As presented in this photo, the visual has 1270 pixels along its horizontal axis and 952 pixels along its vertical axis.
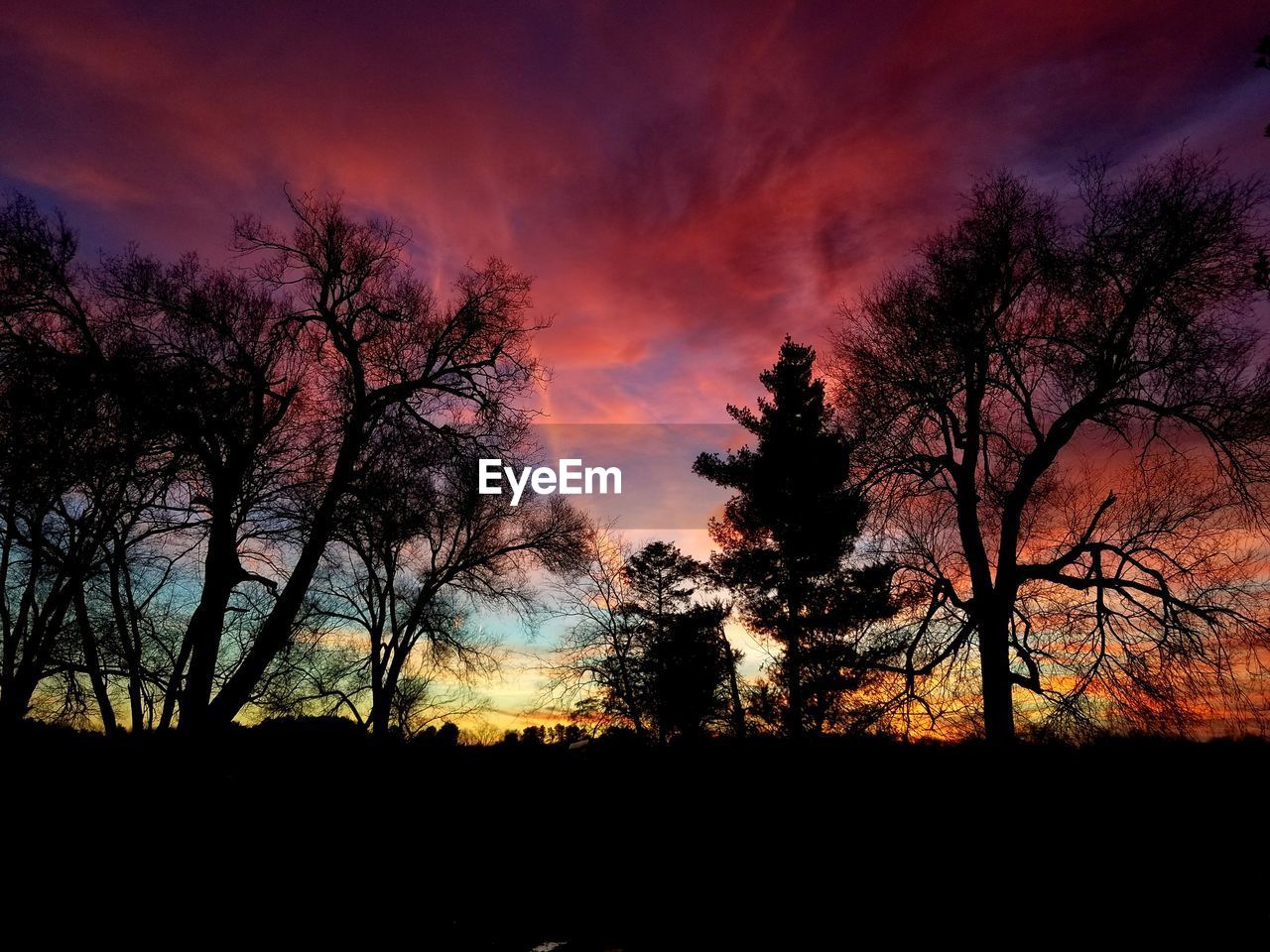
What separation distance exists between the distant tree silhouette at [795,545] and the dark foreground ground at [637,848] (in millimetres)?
11437

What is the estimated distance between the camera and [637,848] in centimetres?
506

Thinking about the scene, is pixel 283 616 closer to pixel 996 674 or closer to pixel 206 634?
pixel 206 634

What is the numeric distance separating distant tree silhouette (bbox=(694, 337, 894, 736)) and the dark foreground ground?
1144cm

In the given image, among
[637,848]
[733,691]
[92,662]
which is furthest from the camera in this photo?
[733,691]

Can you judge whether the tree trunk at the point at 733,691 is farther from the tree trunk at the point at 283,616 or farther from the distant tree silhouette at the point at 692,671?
the tree trunk at the point at 283,616

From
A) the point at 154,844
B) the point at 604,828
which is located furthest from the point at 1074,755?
the point at 154,844

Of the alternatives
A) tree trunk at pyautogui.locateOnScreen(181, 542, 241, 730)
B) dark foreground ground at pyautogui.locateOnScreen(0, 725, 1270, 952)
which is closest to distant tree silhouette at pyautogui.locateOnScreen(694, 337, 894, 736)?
dark foreground ground at pyautogui.locateOnScreen(0, 725, 1270, 952)

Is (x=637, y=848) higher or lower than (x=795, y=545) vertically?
lower

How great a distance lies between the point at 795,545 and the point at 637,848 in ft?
52.2

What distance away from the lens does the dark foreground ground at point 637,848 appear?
3750 mm

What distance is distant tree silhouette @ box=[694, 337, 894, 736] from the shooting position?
747 inches

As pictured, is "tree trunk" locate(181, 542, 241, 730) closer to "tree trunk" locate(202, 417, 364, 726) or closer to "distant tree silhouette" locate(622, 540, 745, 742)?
"tree trunk" locate(202, 417, 364, 726)

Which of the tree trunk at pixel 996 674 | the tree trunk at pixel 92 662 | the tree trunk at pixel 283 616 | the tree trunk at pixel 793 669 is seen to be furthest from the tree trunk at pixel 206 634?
the tree trunk at pixel 793 669

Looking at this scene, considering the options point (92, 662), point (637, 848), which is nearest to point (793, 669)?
point (637, 848)
